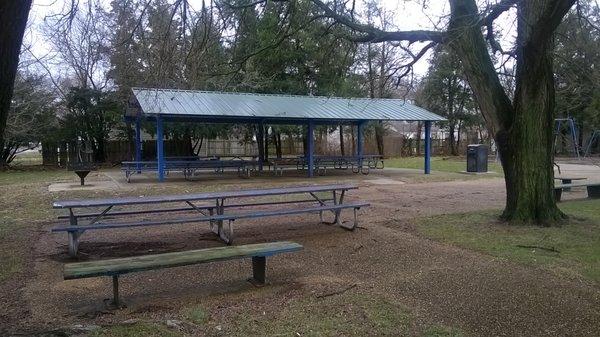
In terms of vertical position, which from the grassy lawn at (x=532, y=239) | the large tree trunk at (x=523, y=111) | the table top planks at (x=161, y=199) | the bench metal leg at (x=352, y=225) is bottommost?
the grassy lawn at (x=532, y=239)

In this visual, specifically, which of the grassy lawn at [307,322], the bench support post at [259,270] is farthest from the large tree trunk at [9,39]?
the bench support post at [259,270]

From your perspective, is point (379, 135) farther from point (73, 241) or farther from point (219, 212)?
point (73, 241)

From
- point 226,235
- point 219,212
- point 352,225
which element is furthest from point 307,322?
point 352,225

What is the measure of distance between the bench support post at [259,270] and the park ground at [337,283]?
0.10 meters

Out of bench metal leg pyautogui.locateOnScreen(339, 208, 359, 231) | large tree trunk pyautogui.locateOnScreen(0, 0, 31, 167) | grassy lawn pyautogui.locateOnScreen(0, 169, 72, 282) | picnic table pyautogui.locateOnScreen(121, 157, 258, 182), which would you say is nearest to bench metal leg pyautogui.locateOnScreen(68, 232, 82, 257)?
grassy lawn pyautogui.locateOnScreen(0, 169, 72, 282)

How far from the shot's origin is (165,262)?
4.68m

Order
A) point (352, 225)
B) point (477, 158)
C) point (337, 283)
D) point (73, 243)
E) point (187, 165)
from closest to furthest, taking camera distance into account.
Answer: point (337, 283) → point (73, 243) → point (352, 225) → point (187, 165) → point (477, 158)

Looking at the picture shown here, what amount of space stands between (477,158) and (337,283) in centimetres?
1788

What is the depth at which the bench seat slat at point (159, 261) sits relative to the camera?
4.29 m

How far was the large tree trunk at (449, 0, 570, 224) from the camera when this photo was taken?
8.23 m

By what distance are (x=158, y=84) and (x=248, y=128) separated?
25600 millimetres

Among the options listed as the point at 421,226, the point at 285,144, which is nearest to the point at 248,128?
the point at 285,144

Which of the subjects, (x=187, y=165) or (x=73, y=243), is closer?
(x=73, y=243)

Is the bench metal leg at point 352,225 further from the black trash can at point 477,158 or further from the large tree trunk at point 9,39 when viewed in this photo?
the black trash can at point 477,158
